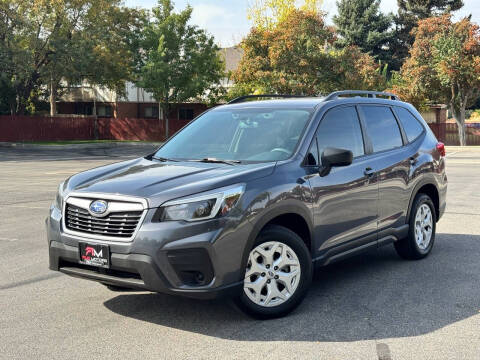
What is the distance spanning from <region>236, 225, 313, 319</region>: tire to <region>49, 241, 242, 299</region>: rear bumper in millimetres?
249

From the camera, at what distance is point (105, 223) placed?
457 centimetres

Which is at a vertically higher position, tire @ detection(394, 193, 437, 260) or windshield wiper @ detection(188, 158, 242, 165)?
windshield wiper @ detection(188, 158, 242, 165)

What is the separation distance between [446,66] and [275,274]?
124 feet

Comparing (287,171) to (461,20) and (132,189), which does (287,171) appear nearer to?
(132,189)

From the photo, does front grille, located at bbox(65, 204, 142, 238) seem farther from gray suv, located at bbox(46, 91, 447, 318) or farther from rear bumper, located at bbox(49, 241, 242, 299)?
rear bumper, located at bbox(49, 241, 242, 299)

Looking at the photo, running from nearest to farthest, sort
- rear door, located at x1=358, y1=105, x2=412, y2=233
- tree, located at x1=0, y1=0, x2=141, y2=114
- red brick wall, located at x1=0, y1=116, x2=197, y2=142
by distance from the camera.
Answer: rear door, located at x1=358, y1=105, x2=412, y2=233 < tree, located at x1=0, y1=0, x2=141, y2=114 < red brick wall, located at x1=0, y1=116, x2=197, y2=142

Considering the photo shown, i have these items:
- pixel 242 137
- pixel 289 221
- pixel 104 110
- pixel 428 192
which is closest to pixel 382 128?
pixel 428 192

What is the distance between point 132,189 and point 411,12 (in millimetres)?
65219

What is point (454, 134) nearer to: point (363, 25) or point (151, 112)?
point (363, 25)

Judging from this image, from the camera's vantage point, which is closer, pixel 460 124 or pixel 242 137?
pixel 242 137

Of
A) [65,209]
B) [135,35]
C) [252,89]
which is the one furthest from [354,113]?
[135,35]

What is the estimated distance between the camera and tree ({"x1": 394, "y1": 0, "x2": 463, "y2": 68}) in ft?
210

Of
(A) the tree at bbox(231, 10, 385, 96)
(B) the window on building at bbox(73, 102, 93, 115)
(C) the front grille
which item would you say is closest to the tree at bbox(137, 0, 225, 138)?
(A) the tree at bbox(231, 10, 385, 96)

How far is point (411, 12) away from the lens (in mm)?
64562
